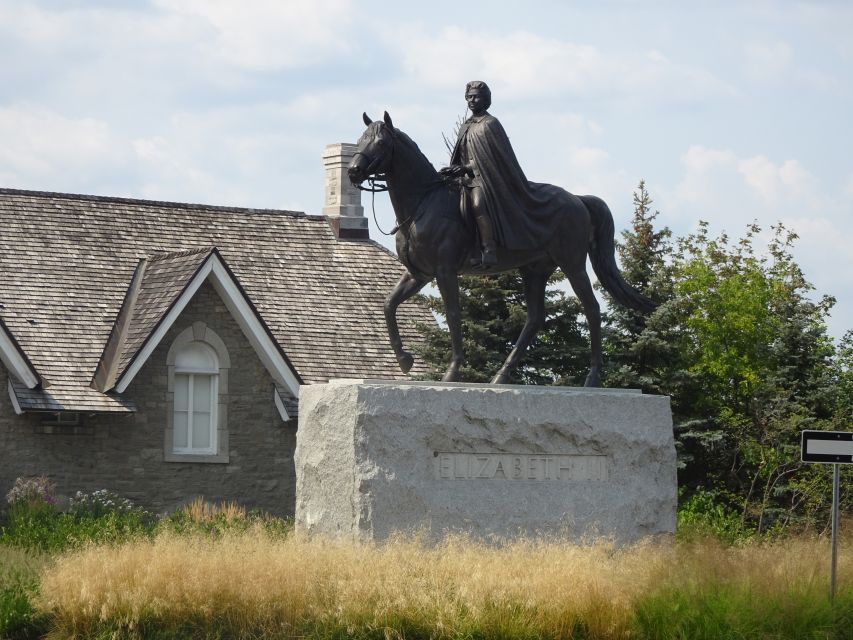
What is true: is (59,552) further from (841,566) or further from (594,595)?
(841,566)

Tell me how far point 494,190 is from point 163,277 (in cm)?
1369

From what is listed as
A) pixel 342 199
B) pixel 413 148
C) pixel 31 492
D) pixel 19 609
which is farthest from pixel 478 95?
pixel 342 199

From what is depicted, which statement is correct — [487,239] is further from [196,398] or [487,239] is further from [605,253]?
[196,398]

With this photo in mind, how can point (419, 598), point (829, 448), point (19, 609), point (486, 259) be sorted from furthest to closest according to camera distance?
point (486, 259) < point (829, 448) < point (19, 609) < point (419, 598)

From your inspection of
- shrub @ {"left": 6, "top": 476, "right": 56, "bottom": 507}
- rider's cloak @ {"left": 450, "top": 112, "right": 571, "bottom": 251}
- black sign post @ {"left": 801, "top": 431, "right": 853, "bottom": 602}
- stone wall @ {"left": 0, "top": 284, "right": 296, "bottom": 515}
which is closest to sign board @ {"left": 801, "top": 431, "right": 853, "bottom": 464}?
black sign post @ {"left": 801, "top": 431, "right": 853, "bottom": 602}

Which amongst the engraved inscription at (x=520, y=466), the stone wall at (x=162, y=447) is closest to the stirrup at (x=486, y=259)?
the engraved inscription at (x=520, y=466)

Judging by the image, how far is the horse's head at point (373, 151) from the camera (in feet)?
50.2

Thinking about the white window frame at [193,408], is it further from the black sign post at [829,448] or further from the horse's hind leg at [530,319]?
the black sign post at [829,448]

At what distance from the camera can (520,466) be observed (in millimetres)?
15383

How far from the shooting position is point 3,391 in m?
25.8

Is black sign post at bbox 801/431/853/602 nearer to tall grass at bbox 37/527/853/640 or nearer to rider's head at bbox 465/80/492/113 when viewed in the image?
tall grass at bbox 37/527/853/640

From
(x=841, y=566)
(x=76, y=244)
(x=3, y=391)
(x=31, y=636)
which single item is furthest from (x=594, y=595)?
(x=76, y=244)

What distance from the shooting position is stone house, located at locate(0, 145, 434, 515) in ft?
85.9

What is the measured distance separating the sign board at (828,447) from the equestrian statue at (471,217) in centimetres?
224
